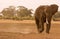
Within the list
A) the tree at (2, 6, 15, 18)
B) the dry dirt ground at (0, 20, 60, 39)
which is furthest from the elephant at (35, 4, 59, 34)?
the tree at (2, 6, 15, 18)

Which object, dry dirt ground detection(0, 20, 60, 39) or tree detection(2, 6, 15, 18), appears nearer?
dry dirt ground detection(0, 20, 60, 39)

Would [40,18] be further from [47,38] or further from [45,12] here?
[47,38]

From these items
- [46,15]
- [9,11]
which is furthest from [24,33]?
[9,11]

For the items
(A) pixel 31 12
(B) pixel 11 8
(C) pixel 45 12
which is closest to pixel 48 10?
(C) pixel 45 12

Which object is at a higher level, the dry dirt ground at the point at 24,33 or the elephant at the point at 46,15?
the elephant at the point at 46,15

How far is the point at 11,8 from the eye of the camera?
152ft

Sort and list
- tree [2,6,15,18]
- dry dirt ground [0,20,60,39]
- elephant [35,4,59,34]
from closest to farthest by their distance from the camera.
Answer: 1. dry dirt ground [0,20,60,39]
2. elephant [35,4,59,34]
3. tree [2,6,15,18]

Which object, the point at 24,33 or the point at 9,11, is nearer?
the point at 24,33

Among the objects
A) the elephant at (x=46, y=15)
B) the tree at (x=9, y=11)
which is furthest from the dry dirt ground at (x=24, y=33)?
the tree at (x=9, y=11)

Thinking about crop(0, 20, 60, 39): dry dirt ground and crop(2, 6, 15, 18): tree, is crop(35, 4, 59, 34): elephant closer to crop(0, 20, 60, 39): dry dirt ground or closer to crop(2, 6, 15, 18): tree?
crop(0, 20, 60, 39): dry dirt ground

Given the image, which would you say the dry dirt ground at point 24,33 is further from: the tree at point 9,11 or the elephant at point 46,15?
the tree at point 9,11

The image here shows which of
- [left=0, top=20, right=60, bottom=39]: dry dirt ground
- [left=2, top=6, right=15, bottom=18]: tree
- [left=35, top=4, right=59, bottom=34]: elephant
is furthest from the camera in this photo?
[left=2, top=6, right=15, bottom=18]: tree

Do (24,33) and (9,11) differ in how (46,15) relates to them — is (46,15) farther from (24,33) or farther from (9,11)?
(9,11)

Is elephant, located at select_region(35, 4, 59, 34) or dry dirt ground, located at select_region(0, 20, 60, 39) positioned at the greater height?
elephant, located at select_region(35, 4, 59, 34)
